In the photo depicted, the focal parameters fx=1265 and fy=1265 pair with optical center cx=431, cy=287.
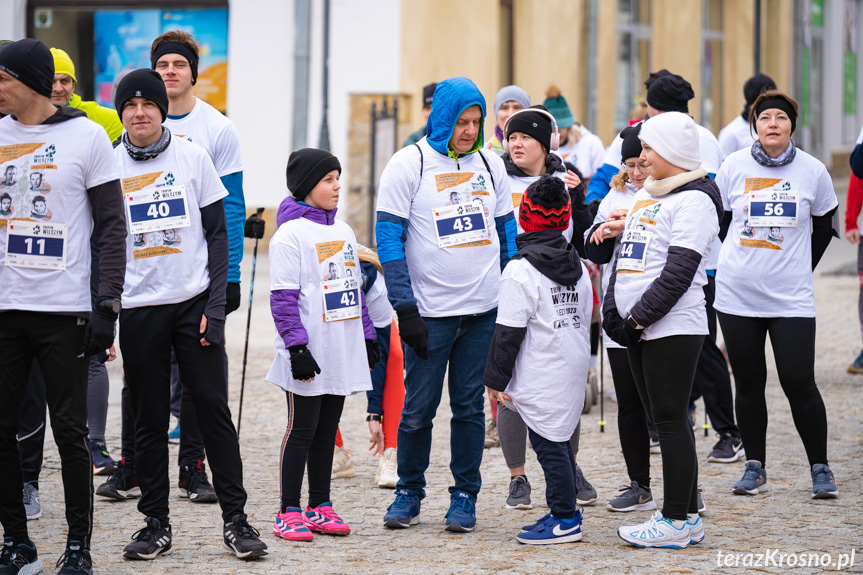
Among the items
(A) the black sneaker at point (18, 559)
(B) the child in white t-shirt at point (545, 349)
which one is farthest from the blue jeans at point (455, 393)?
(A) the black sneaker at point (18, 559)

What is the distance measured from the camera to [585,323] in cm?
563

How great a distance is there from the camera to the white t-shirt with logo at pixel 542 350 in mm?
5445

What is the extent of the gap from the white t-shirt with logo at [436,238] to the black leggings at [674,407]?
825 millimetres

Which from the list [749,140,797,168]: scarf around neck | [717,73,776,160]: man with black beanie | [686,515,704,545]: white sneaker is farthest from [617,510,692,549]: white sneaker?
[717,73,776,160]: man with black beanie

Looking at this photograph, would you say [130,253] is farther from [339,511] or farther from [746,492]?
[746,492]

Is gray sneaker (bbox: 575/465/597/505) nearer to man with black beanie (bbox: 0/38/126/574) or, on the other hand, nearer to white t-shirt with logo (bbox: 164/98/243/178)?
white t-shirt with logo (bbox: 164/98/243/178)

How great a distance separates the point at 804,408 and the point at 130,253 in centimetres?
342

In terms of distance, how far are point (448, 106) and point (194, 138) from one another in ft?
4.54

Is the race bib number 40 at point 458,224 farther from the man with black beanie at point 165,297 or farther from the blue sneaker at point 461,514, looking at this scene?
the blue sneaker at point 461,514

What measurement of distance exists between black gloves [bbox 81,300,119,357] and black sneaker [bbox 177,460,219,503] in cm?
164

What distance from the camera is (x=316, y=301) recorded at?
18.2 feet

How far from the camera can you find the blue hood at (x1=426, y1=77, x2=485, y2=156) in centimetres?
564

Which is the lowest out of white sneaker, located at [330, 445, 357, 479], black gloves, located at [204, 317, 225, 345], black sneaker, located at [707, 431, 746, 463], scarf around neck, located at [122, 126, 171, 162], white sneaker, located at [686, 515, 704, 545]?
white sneaker, located at [686, 515, 704, 545]

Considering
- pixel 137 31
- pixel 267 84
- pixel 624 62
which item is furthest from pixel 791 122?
pixel 624 62
